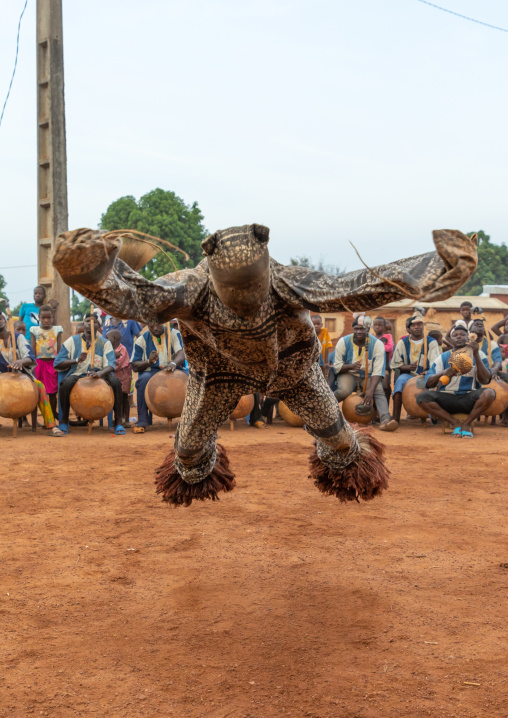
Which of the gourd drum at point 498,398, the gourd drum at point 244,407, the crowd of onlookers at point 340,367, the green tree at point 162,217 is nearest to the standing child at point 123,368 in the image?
the crowd of onlookers at point 340,367

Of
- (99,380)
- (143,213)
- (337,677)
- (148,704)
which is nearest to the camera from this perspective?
(148,704)

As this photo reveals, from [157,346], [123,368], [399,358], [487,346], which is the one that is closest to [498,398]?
[487,346]

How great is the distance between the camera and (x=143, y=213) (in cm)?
2978

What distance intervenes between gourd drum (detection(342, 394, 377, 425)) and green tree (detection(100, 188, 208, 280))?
64.7ft

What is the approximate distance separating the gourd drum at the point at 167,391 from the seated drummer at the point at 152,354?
34 cm

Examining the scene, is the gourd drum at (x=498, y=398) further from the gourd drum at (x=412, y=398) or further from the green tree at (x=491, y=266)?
the green tree at (x=491, y=266)

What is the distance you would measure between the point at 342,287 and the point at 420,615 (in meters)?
1.86

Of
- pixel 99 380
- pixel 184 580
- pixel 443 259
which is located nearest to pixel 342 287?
pixel 443 259

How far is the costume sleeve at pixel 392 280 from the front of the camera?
7.93ft

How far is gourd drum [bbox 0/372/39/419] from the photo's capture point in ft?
29.1

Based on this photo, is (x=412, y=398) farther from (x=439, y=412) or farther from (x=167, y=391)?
(x=167, y=391)

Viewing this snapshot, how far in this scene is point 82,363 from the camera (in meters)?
9.55

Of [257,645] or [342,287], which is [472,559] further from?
[342,287]

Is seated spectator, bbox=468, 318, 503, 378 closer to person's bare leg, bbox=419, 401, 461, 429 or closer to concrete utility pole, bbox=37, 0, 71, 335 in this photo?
person's bare leg, bbox=419, 401, 461, 429
